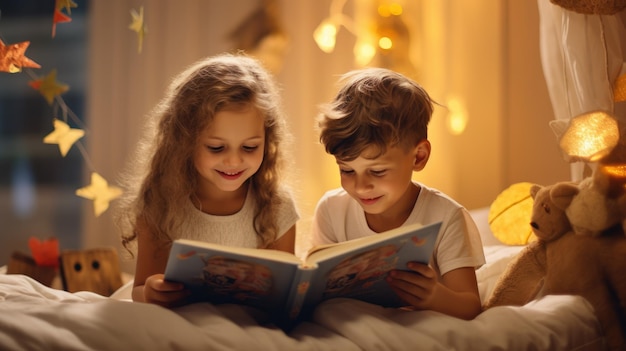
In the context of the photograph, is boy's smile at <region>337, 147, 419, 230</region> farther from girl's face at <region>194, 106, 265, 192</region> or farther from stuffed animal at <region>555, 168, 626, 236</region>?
stuffed animal at <region>555, 168, 626, 236</region>

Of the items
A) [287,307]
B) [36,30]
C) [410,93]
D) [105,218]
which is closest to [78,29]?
[36,30]

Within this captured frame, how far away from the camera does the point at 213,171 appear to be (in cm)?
158

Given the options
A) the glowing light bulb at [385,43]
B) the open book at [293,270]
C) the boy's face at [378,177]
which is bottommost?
the open book at [293,270]

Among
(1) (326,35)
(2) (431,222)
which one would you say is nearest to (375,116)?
(2) (431,222)

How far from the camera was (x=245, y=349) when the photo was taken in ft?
3.56

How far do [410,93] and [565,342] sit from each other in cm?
54

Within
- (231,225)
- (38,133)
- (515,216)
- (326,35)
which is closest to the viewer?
(231,225)

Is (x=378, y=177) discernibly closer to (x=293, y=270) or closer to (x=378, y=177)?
(x=378, y=177)

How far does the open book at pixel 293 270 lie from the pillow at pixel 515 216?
804 mm

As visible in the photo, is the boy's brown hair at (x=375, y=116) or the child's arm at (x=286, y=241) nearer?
the boy's brown hair at (x=375, y=116)

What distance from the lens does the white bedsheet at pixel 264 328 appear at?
3.40 ft

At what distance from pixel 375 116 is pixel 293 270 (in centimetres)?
43

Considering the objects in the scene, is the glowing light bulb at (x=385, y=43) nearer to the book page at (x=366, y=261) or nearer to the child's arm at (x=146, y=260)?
the child's arm at (x=146, y=260)

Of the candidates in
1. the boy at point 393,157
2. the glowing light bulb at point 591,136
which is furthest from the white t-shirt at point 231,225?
the glowing light bulb at point 591,136
